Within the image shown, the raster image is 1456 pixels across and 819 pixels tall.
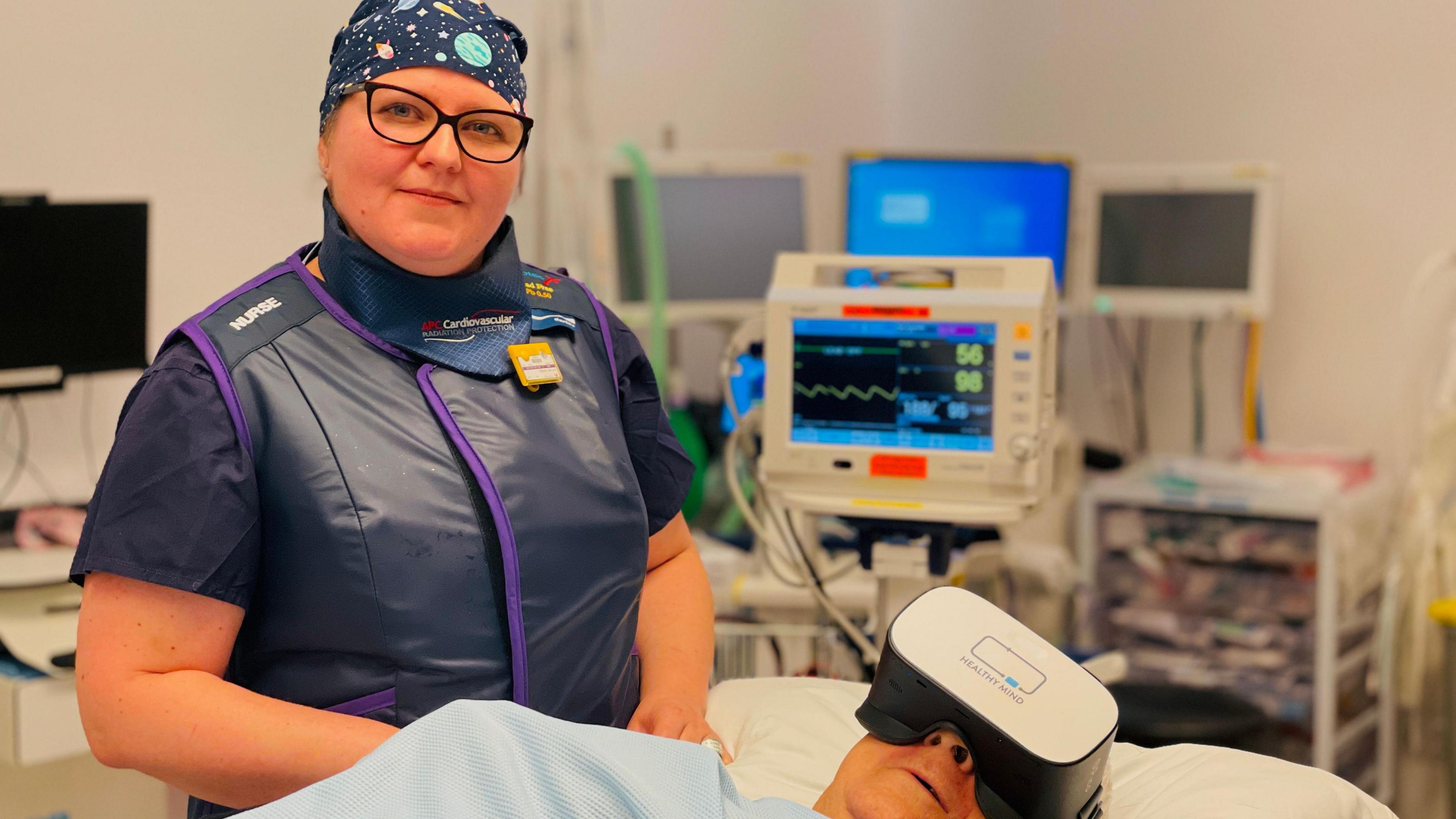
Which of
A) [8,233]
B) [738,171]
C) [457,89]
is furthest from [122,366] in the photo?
[738,171]

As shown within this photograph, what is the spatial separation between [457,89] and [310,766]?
0.65m

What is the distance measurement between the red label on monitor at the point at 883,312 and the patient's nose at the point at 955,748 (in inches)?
28.3

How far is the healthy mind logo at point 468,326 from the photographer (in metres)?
1.34

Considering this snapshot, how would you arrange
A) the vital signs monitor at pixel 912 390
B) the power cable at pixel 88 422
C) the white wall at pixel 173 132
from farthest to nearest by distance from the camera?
the power cable at pixel 88 422 → the white wall at pixel 173 132 → the vital signs monitor at pixel 912 390

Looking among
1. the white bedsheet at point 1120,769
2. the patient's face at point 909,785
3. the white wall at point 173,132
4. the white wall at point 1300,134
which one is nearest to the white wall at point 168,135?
the white wall at point 173,132

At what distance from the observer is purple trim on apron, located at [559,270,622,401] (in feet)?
4.91

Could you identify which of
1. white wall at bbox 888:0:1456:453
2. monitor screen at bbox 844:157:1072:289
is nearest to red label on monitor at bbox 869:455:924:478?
monitor screen at bbox 844:157:1072:289

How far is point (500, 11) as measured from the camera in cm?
315

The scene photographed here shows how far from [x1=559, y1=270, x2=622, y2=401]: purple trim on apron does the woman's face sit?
212 millimetres

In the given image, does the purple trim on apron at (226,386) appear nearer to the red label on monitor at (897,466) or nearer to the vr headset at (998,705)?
the vr headset at (998,705)

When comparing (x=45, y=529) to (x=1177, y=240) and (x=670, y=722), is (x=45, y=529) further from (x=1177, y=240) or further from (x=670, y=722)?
(x=1177, y=240)

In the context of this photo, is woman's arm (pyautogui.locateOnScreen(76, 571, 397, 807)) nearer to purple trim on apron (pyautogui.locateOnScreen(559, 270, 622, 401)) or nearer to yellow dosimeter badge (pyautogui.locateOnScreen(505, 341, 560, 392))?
yellow dosimeter badge (pyautogui.locateOnScreen(505, 341, 560, 392))

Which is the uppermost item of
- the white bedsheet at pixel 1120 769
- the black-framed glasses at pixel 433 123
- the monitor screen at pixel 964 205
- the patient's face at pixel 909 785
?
the black-framed glasses at pixel 433 123

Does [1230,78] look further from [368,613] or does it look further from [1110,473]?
[368,613]
